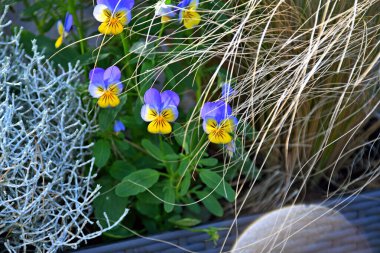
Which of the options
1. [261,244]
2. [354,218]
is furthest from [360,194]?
[261,244]

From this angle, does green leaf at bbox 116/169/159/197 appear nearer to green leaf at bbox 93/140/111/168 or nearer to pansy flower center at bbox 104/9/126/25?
green leaf at bbox 93/140/111/168

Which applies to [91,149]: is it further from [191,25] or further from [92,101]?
[191,25]

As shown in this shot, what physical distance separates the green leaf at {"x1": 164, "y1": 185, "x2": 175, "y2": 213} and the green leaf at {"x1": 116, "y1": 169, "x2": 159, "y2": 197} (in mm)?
32

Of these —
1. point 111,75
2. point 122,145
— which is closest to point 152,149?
point 122,145

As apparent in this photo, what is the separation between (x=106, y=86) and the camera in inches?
50.4

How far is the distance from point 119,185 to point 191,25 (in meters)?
0.33

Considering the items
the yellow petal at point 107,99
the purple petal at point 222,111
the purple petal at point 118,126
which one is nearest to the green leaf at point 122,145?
the purple petal at point 118,126

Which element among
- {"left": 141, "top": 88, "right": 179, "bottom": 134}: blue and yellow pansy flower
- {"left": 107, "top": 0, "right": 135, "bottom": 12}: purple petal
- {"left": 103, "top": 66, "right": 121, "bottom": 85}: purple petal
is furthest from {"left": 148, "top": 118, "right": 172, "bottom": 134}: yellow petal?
{"left": 107, "top": 0, "right": 135, "bottom": 12}: purple petal

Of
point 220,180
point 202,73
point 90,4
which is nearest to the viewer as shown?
point 220,180

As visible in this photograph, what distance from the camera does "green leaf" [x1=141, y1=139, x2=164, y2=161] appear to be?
1354 millimetres

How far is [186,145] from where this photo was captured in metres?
1.31

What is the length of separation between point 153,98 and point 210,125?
0.37 ft

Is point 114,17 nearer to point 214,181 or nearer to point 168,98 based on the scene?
point 168,98

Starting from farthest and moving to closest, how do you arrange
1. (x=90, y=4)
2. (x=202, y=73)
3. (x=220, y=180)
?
1. (x=90, y=4)
2. (x=202, y=73)
3. (x=220, y=180)
